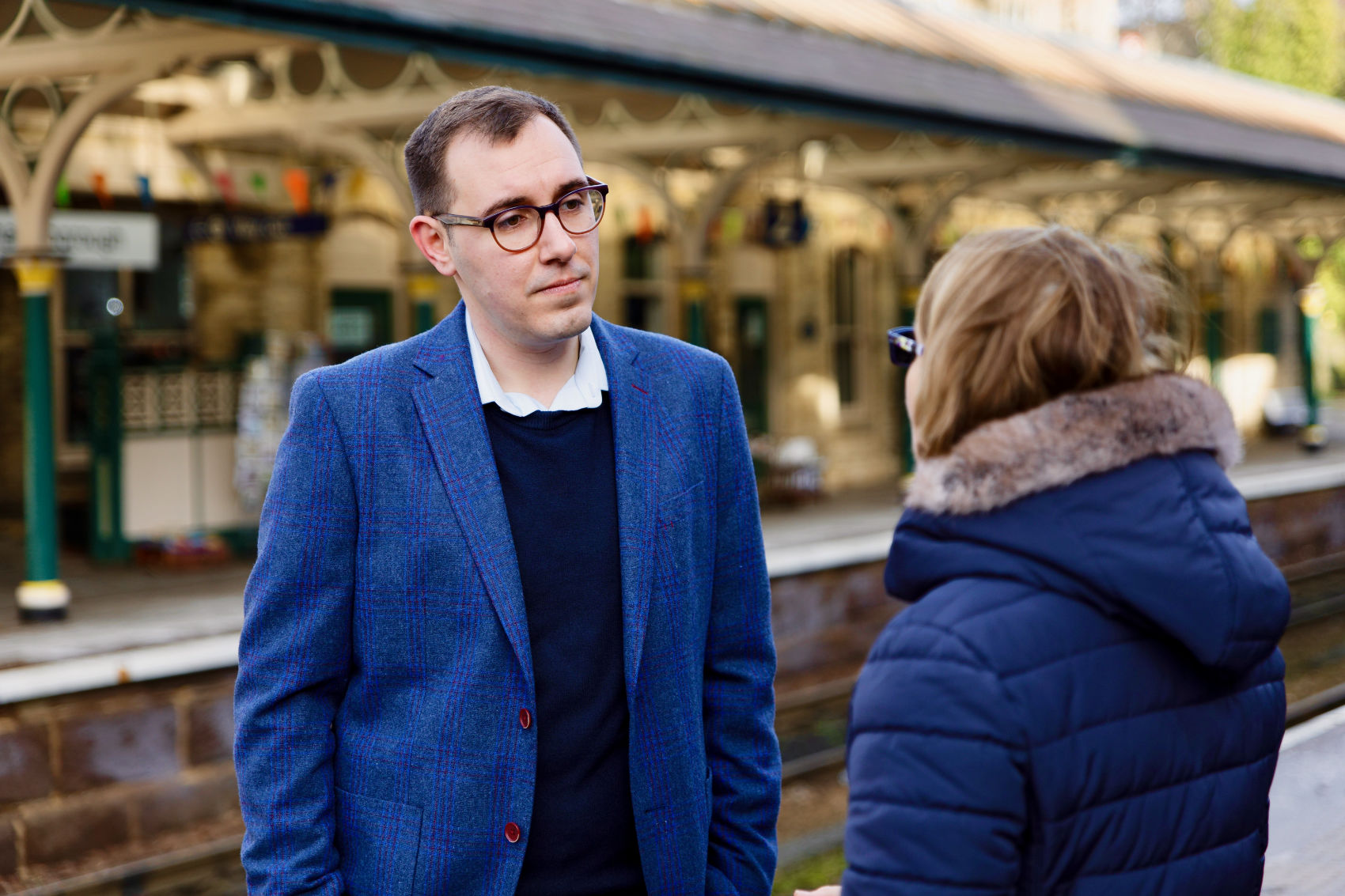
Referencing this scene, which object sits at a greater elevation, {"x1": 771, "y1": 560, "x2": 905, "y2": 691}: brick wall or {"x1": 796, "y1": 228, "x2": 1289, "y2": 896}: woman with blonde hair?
{"x1": 796, "y1": 228, "x2": 1289, "y2": 896}: woman with blonde hair

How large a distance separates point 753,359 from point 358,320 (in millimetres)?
4745

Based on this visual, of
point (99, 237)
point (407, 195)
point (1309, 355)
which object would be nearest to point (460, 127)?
point (407, 195)

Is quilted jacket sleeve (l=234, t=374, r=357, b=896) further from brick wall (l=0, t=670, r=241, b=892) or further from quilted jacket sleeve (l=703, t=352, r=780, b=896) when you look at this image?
brick wall (l=0, t=670, r=241, b=892)

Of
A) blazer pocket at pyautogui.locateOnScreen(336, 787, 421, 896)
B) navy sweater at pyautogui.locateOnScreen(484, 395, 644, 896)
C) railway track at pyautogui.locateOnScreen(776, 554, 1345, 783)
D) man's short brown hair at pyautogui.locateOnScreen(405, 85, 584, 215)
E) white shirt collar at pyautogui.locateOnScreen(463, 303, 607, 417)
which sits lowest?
railway track at pyautogui.locateOnScreen(776, 554, 1345, 783)

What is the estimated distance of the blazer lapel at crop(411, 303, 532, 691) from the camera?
182 centimetres

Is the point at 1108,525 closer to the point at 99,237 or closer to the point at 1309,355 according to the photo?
the point at 99,237

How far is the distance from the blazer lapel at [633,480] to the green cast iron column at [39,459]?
6.42 m

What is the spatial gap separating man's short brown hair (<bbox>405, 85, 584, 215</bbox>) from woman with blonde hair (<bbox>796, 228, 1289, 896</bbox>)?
0.63 m

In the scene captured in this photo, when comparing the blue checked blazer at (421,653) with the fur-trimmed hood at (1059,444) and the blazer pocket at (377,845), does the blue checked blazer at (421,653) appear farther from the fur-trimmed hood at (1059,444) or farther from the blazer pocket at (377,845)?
the fur-trimmed hood at (1059,444)

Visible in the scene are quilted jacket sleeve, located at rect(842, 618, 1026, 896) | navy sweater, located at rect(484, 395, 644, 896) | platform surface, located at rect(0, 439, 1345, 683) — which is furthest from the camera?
platform surface, located at rect(0, 439, 1345, 683)

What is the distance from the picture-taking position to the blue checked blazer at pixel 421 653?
6.01 ft

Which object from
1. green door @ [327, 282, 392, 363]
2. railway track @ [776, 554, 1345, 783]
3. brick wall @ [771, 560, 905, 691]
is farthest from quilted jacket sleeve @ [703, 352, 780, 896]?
green door @ [327, 282, 392, 363]

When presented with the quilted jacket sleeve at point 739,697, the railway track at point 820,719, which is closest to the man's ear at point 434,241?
the quilted jacket sleeve at point 739,697

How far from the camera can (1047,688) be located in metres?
1.41
